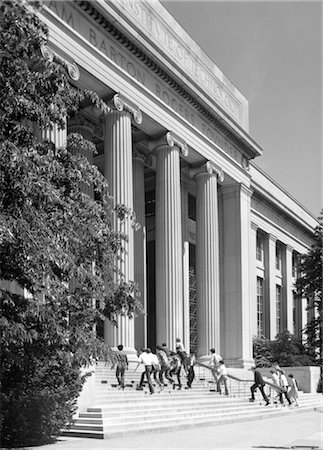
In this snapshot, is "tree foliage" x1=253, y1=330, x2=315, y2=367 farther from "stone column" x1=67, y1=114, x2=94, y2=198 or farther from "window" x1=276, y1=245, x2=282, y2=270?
"stone column" x1=67, y1=114, x2=94, y2=198

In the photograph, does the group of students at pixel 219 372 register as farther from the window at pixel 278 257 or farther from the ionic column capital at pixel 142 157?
the window at pixel 278 257

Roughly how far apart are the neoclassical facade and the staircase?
13.1 ft

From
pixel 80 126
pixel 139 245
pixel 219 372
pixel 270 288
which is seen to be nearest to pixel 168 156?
pixel 80 126

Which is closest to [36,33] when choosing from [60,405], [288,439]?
[60,405]

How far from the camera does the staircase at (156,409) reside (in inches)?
628

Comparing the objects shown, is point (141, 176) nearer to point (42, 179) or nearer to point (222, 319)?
point (222, 319)

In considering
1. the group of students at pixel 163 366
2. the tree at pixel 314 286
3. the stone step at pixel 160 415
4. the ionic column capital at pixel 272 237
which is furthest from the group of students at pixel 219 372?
the ionic column capital at pixel 272 237

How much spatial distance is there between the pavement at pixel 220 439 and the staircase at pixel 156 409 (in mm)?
341

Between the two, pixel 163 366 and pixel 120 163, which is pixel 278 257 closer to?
pixel 120 163

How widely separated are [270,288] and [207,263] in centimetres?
2069

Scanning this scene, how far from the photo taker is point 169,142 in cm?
3272

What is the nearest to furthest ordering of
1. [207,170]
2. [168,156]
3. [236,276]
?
[168,156]
[207,170]
[236,276]

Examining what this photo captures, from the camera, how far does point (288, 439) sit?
50.2ft

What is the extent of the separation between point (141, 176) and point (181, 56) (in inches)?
278
